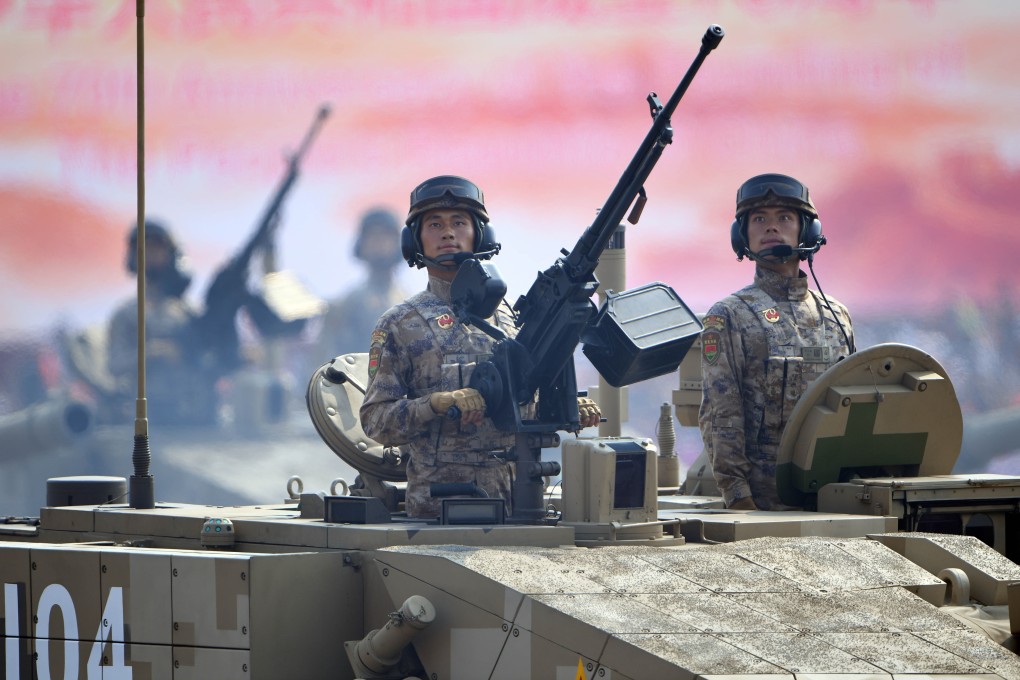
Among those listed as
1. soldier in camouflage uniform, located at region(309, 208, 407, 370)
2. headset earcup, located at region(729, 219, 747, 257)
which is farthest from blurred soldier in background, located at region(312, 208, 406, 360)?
headset earcup, located at region(729, 219, 747, 257)

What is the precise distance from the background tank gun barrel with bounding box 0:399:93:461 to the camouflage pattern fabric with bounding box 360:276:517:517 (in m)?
16.1

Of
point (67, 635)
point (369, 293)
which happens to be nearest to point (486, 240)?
point (67, 635)

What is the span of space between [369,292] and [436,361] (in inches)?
603

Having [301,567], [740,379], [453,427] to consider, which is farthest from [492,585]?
[740,379]

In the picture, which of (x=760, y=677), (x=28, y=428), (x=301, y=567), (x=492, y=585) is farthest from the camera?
(x=28, y=428)

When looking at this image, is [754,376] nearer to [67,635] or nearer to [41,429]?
[67,635]

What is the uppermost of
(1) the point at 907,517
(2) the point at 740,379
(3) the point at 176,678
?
(2) the point at 740,379

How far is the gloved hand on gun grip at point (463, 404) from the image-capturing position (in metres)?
11.3

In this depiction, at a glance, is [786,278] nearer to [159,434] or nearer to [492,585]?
[492,585]

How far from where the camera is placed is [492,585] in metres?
9.36

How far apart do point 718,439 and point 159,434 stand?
16047mm

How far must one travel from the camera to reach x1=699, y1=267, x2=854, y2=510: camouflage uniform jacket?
13008mm

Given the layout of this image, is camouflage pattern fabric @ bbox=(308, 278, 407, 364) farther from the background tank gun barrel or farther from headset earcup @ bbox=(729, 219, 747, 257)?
headset earcup @ bbox=(729, 219, 747, 257)

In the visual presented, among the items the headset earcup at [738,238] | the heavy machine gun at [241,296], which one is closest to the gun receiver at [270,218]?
the heavy machine gun at [241,296]
